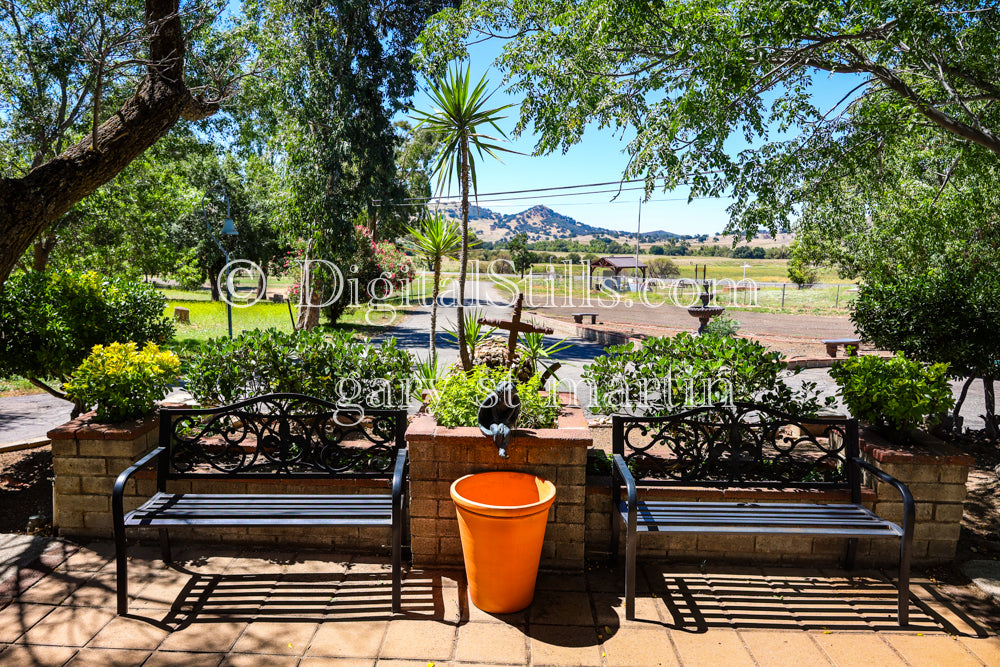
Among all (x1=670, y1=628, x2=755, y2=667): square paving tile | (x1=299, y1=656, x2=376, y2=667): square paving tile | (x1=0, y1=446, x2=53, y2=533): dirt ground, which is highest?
(x1=0, y1=446, x2=53, y2=533): dirt ground

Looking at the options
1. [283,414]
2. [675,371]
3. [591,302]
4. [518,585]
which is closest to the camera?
[518,585]

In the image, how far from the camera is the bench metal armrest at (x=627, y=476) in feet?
9.45

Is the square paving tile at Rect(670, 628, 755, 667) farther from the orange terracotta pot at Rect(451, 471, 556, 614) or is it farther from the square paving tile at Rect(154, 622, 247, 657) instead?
the square paving tile at Rect(154, 622, 247, 657)

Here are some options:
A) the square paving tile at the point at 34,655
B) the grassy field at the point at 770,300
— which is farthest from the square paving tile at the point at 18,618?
the grassy field at the point at 770,300

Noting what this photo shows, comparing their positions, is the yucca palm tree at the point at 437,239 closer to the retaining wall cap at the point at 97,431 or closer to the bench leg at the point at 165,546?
the retaining wall cap at the point at 97,431

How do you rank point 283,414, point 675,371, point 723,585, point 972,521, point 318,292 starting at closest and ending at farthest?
1. point 723,585
2. point 283,414
3. point 675,371
4. point 972,521
5. point 318,292

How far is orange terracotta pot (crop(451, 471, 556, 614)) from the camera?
2803 mm

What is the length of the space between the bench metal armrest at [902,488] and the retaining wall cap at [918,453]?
0.13 meters

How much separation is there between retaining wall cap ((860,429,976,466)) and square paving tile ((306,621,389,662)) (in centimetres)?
299

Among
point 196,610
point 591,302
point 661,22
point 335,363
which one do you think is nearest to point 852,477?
point 335,363

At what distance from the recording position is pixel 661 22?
522 cm

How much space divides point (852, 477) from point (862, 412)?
0.52 m

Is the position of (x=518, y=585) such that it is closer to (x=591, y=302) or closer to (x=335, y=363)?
(x=335, y=363)

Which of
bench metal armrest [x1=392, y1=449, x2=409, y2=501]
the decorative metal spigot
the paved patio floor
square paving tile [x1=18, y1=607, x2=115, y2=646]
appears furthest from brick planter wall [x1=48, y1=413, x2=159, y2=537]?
the decorative metal spigot
